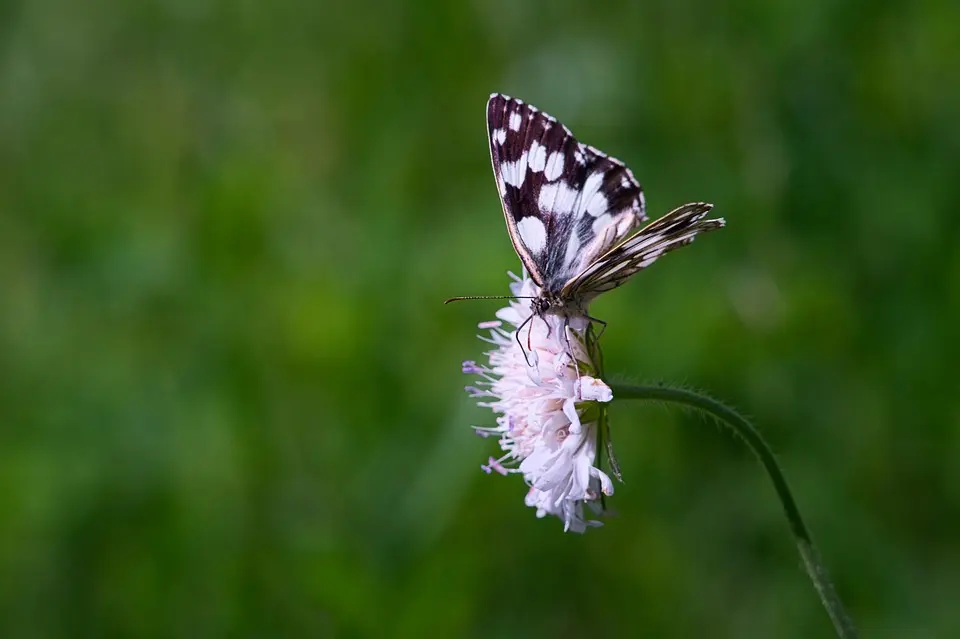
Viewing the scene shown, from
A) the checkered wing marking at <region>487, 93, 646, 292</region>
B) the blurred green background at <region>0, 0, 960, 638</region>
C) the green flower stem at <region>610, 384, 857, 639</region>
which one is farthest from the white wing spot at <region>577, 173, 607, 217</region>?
the blurred green background at <region>0, 0, 960, 638</region>

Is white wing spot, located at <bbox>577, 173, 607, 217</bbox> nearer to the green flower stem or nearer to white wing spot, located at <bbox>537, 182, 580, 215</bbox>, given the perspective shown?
white wing spot, located at <bbox>537, 182, 580, 215</bbox>

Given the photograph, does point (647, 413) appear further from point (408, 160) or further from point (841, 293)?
point (408, 160)

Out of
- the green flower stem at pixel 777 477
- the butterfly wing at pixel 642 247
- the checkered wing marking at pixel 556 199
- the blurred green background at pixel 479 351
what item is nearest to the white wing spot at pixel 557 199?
the checkered wing marking at pixel 556 199

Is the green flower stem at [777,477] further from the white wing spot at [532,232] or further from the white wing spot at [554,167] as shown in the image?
the white wing spot at [554,167]

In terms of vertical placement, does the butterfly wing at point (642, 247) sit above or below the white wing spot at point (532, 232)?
below

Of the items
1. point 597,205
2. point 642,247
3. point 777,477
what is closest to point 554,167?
point 597,205

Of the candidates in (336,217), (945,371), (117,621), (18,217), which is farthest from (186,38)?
(945,371)
